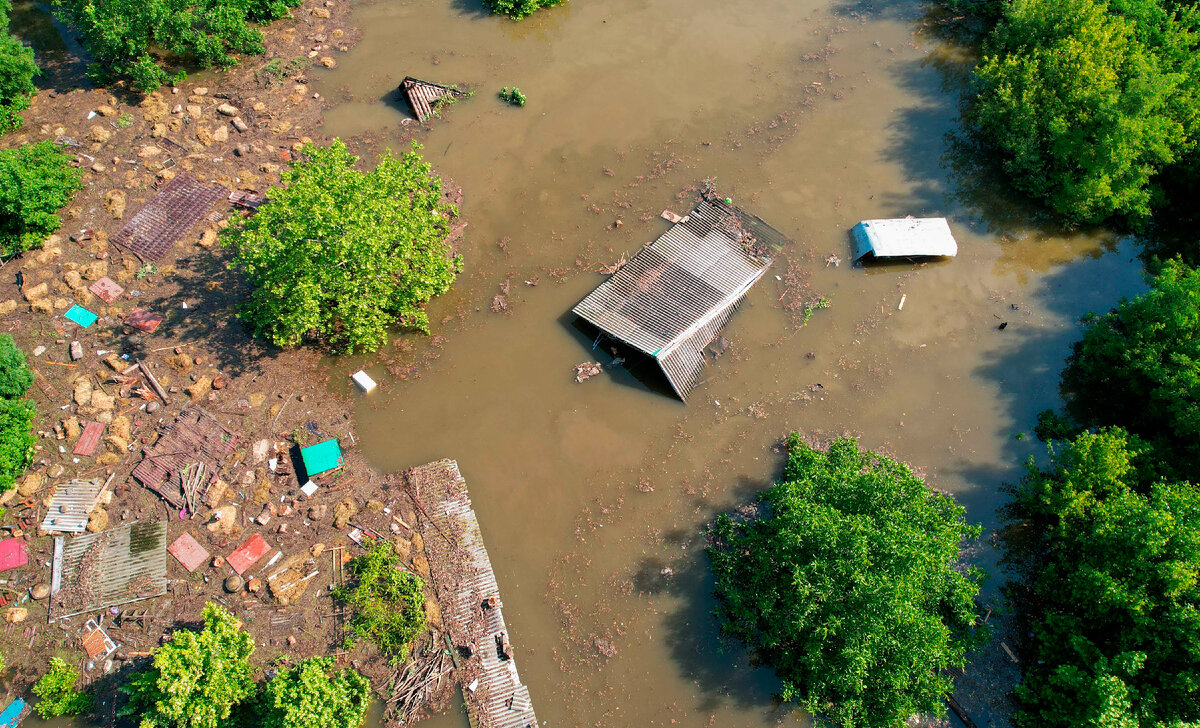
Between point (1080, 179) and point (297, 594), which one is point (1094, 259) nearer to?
point (1080, 179)

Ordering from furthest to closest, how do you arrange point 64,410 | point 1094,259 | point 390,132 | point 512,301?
point 390,132, point 1094,259, point 512,301, point 64,410

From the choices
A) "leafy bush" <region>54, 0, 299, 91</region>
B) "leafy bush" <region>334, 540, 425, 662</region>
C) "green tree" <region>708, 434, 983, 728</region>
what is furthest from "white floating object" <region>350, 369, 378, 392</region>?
"leafy bush" <region>54, 0, 299, 91</region>

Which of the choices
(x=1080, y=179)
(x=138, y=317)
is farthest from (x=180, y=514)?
(x=1080, y=179)

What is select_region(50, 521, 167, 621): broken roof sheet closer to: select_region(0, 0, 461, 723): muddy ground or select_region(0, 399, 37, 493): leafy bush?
select_region(0, 0, 461, 723): muddy ground

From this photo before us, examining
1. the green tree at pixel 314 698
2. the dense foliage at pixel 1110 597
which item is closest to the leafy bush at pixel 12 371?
the green tree at pixel 314 698

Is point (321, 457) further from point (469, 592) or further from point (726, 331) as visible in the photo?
point (726, 331)

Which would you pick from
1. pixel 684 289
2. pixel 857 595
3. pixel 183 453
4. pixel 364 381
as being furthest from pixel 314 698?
pixel 684 289
